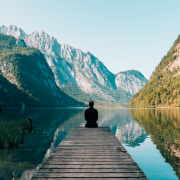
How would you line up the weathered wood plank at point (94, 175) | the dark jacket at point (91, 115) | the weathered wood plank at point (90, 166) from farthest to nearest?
the dark jacket at point (91, 115)
the weathered wood plank at point (90, 166)
the weathered wood plank at point (94, 175)

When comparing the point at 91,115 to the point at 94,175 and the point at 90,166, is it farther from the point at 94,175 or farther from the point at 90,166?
the point at 94,175

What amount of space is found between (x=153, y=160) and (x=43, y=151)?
1117 centimetres

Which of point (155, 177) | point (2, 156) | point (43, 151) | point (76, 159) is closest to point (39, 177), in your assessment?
point (76, 159)

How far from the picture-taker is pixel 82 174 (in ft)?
23.9

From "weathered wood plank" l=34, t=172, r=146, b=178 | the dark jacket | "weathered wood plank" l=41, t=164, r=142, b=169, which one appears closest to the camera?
"weathered wood plank" l=34, t=172, r=146, b=178

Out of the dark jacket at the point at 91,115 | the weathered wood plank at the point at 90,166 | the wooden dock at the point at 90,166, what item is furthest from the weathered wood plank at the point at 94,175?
the dark jacket at the point at 91,115

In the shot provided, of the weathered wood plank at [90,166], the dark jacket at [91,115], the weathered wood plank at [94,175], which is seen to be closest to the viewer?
the weathered wood plank at [94,175]

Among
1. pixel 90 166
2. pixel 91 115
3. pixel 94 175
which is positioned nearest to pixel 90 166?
pixel 90 166

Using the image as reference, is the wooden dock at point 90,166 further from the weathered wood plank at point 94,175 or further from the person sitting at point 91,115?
the person sitting at point 91,115

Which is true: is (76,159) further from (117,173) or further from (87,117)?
(87,117)

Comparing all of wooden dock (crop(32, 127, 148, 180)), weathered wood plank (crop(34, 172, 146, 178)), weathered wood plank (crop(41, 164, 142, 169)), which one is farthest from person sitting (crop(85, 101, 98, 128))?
weathered wood plank (crop(34, 172, 146, 178))

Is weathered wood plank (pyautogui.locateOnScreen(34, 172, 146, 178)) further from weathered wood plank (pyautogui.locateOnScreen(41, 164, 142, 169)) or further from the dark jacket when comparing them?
the dark jacket

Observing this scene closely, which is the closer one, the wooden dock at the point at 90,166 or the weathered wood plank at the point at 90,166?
the wooden dock at the point at 90,166

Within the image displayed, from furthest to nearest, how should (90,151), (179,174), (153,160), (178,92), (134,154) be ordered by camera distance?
(178,92)
(134,154)
(153,160)
(179,174)
(90,151)
